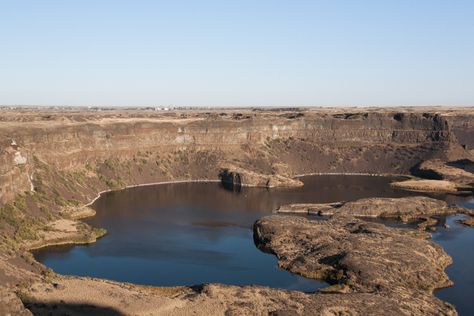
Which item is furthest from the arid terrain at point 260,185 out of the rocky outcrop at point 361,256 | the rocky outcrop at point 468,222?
the rocky outcrop at point 468,222

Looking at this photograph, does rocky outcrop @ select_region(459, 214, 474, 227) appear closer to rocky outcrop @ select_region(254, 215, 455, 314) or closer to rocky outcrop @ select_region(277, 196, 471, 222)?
rocky outcrop @ select_region(277, 196, 471, 222)

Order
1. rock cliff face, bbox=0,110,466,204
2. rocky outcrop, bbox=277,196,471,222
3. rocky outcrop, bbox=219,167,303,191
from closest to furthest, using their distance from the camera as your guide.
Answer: rocky outcrop, bbox=277,196,471,222 < rock cliff face, bbox=0,110,466,204 < rocky outcrop, bbox=219,167,303,191

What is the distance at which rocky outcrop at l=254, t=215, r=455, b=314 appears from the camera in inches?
2146

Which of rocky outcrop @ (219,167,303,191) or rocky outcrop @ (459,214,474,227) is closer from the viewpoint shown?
rocky outcrop @ (459,214,474,227)

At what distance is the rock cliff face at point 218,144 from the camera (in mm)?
108113

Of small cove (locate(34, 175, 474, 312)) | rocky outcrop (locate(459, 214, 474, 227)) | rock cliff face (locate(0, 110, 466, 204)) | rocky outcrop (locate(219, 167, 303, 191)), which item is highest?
rock cliff face (locate(0, 110, 466, 204))

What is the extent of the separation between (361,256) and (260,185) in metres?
58.9

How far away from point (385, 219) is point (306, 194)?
24.2m

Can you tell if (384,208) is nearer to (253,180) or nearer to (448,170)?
(253,180)

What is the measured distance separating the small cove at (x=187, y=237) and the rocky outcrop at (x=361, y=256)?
6.66ft

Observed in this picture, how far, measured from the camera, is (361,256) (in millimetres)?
60844

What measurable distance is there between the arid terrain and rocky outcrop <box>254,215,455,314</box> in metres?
0.18

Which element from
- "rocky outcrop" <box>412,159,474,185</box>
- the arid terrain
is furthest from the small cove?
"rocky outcrop" <box>412,159,474,185</box>

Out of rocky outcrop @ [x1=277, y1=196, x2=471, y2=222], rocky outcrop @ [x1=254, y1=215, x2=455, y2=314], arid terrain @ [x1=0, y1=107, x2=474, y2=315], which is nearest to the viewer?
arid terrain @ [x1=0, y1=107, x2=474, y2=315]
